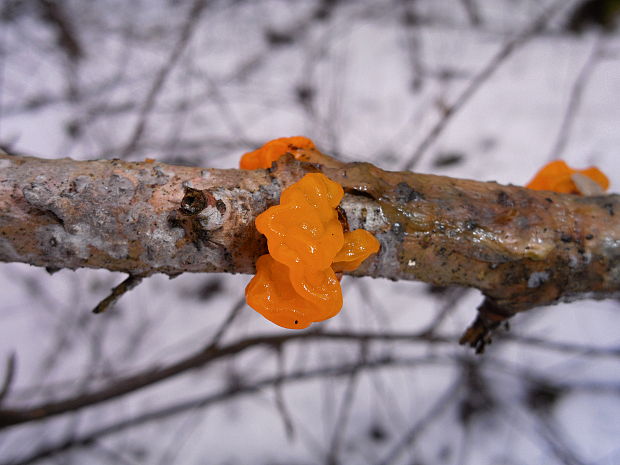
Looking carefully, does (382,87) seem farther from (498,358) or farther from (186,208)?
(186,208)

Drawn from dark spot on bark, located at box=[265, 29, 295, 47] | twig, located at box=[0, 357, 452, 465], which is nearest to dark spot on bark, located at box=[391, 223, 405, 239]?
twig, located at box=[0, 357, 452, 465]

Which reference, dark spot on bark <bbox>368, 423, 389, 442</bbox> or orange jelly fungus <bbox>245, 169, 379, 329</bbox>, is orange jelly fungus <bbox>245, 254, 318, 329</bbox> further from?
dark spot on bark <bbox>368, 423, 389, 442</bbox>

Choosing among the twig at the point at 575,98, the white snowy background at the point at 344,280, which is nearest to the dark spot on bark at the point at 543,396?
the white snowy background at the point at 344,280

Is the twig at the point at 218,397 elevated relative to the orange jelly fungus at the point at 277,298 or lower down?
elevated

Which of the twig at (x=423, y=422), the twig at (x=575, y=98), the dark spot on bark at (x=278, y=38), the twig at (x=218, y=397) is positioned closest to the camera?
the twig at (x=218, y=397)

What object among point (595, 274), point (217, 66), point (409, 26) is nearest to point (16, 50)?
point (217, 66)

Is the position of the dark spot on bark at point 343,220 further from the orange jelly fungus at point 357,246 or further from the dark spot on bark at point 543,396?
the dark spot on bark at point 543,396
